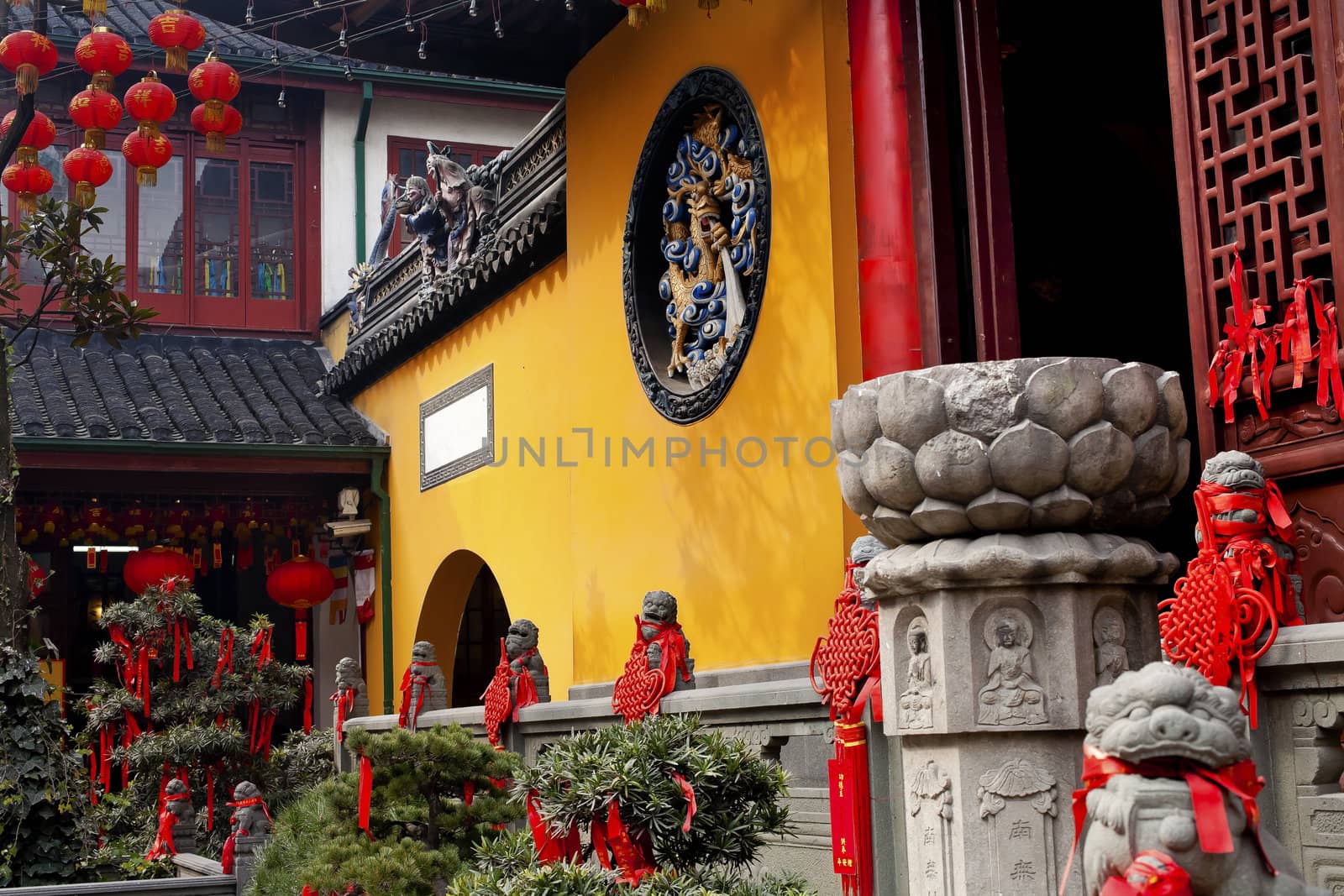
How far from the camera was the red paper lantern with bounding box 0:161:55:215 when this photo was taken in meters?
9.34

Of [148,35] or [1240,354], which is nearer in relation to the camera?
[1240,354]

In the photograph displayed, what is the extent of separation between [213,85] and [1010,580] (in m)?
7.61

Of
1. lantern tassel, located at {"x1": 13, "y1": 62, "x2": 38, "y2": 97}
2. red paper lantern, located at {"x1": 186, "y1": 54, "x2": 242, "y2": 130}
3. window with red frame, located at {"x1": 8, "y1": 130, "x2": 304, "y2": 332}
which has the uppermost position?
window with red frame, located at {"x1": 8, "y1": 130, "x2": 304, "y2": 332}

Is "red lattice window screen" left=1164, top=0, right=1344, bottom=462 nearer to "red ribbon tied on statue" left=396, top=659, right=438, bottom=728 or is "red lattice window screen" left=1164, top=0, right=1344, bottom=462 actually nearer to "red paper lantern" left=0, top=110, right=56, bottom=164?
"red ribbon tied on statue" left=396, top=659, right=438, bottom=728

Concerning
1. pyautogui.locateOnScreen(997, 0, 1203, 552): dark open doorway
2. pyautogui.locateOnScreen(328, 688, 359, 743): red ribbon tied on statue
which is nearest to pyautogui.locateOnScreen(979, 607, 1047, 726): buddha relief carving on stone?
pyautogui.locateOnScreen(997, 0, 1203, 552): dark open doorway

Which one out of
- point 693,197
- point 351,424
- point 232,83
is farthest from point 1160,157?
point 351,424

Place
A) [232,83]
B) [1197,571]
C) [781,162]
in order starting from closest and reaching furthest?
[1197,571] → [781,162] → [232,83]

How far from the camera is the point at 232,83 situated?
31.1 feet

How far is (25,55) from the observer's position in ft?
28.5

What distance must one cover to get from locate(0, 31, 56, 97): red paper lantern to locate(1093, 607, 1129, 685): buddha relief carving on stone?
24.1 feet

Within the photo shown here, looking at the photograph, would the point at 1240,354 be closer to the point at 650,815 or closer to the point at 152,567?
the point at 650,815

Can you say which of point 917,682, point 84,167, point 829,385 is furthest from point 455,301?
point 917,682

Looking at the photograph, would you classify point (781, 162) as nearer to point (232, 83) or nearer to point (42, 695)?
point (232, 83)

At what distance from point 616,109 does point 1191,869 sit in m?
6.49
